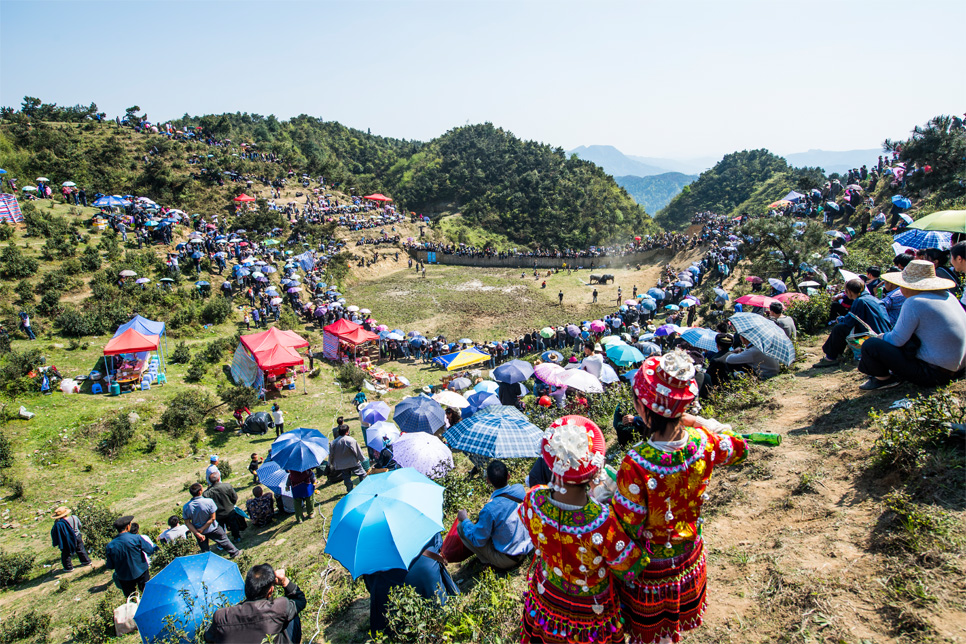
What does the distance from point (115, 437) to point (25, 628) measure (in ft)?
22.7

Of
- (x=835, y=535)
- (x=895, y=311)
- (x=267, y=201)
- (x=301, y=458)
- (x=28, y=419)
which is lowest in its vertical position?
(x=28, y=419)

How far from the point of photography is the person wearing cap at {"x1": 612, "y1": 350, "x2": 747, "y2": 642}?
8.88 ft

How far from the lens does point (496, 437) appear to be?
6879 mm

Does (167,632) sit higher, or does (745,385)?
(745,385)

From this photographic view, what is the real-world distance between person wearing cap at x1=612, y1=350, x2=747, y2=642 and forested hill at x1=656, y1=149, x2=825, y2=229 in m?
71.5

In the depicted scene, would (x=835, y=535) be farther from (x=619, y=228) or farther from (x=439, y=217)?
(x=439, y=217)

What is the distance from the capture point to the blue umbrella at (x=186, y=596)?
4.39 meters

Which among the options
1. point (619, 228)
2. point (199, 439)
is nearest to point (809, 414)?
point (199, 439)

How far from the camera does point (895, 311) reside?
680cm

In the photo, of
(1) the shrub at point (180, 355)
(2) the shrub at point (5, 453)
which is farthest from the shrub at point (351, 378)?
(2) the shrub at point (5, 453)

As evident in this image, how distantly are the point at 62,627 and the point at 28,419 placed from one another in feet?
28.9

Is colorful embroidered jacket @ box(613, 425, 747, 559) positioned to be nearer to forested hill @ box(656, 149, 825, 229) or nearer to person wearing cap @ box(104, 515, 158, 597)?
person wearing cap @ box(104, 515, 158, 597)

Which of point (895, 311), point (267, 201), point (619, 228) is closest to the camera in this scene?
point (895, 311)

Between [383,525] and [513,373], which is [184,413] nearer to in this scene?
[513,373]
